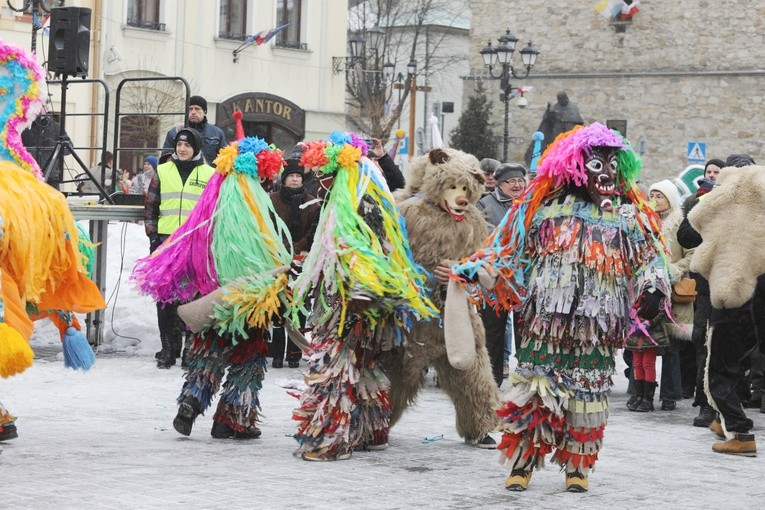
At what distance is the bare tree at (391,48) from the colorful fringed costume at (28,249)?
3611 cm

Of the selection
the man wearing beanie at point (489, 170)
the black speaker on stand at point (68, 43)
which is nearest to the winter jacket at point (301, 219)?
the man wearing beanie at point (489, 170)

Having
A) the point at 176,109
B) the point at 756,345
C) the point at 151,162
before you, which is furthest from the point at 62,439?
the point at 176,109

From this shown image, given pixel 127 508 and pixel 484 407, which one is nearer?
pixel 127 508

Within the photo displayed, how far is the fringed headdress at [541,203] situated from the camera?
704cm

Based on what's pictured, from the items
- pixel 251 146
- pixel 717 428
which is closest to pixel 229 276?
pixel 251 146

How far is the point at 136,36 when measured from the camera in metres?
28.0

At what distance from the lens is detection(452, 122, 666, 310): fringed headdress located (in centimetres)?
704

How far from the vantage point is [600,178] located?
22.9ft

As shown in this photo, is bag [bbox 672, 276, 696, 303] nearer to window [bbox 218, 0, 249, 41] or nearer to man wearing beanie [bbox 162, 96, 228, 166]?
man wearing beanie [bbox 162, 96, 228, 166]

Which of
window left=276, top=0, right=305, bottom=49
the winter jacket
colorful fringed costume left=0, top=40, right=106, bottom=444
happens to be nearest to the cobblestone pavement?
colorful fringed costume left=0, top=40, right=106, bottom=444

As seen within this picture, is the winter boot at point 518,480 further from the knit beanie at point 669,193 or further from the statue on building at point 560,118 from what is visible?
the statue on building at point 560,118

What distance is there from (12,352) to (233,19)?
2472 cm

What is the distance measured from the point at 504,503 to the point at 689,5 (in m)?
34.6

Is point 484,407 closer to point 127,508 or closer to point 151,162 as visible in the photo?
point 127,508
